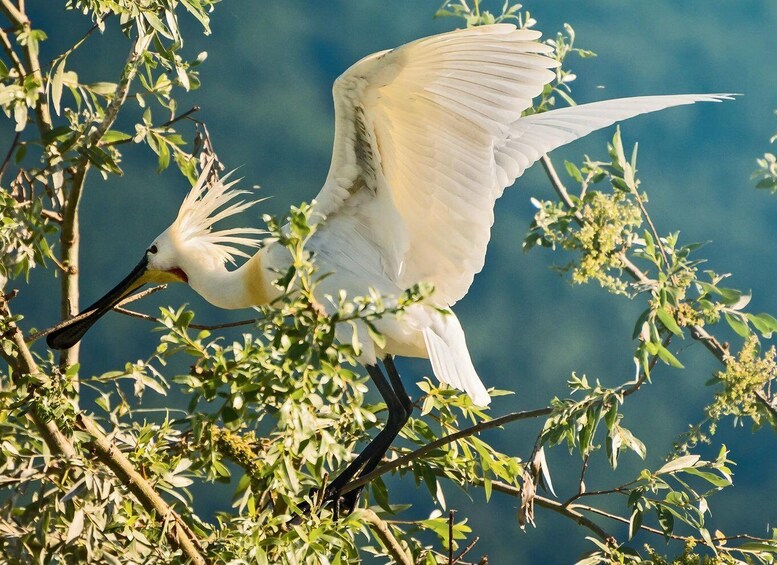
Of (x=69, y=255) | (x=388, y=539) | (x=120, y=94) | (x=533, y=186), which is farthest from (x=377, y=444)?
(x=533, y=186)

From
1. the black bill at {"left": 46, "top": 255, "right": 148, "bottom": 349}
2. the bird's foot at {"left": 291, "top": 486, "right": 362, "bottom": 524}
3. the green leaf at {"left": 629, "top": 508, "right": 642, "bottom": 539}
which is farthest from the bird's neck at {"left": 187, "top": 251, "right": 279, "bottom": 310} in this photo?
the green leaf at {"left": 629, "top": 508, "right": 642, "bottom": 539}

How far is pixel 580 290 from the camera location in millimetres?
3779

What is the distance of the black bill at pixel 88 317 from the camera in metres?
2.13

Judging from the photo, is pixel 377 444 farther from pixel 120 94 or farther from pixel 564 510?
pixel 120 94

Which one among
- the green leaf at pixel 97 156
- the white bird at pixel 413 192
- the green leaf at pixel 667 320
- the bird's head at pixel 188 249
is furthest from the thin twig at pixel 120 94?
the green leaf at pixel 667 320

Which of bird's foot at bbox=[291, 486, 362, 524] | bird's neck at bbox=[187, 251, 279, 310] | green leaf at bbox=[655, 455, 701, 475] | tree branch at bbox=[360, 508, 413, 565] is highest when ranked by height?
green leaf at bbox=[655, 455, 701, 475]

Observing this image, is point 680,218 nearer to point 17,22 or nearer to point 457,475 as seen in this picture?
point 457,475

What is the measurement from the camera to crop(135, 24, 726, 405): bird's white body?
1663 mm

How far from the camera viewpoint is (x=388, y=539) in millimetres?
1738

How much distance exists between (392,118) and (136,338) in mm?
2186

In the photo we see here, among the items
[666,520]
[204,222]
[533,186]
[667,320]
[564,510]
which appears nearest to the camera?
[667,320]

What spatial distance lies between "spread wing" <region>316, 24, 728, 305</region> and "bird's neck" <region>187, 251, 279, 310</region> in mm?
229

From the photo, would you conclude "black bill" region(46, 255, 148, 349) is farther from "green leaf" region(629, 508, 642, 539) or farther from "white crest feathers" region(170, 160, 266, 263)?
"green leaf" region(629, 508, 642, 539)

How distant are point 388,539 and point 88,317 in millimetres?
823
